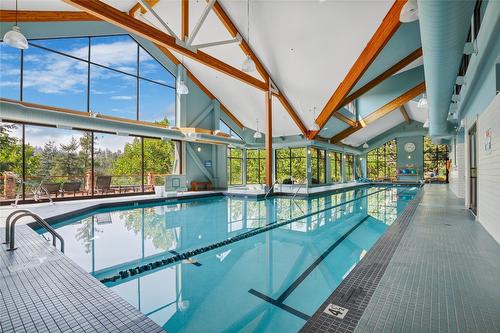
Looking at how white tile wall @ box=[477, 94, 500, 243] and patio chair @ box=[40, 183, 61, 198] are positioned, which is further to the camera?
patio chair @ box=[40, 183, 61, 198]

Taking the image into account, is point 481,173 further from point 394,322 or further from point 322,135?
point 322,135

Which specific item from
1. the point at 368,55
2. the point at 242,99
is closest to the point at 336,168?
the point at 242,99

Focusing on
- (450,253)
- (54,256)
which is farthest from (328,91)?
(54,256)

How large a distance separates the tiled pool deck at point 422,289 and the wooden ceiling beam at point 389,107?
10372mm

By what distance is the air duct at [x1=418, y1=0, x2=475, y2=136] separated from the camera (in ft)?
7.63

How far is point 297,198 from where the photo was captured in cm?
984

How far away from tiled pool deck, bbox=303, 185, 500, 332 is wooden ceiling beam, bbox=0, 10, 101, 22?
394 inches

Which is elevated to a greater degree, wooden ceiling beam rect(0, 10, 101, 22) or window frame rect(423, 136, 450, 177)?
wooden ceiling beam rect(0, 10, 101, 22)

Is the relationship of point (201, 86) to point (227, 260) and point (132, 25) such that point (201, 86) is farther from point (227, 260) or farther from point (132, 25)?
point (227, 260)

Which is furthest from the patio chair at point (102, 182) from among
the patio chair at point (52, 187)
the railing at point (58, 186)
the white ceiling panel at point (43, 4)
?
the white ceiling panel at point (43, 4)

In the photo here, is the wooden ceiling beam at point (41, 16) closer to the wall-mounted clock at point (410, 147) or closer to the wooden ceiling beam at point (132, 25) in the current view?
the wooden ceiling beam at point (132, 25)

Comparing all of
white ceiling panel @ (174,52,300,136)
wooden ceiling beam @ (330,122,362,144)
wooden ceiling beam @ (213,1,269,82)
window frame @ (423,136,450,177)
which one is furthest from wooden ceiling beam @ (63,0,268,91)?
window frame @ (423,136,450,177)

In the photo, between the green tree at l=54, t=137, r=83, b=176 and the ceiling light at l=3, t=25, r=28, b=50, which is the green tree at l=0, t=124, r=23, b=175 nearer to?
the green tree at l=54, t=137, r=83, b=176

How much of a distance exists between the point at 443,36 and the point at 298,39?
18.7ft
